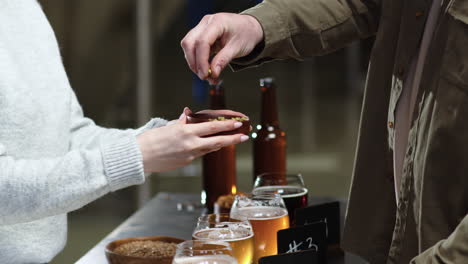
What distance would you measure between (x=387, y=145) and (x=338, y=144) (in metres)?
5.46

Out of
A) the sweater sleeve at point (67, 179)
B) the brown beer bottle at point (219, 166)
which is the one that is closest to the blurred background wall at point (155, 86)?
the brown beer bottle at point (219, 166)

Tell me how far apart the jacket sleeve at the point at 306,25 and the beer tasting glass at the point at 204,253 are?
563 mm

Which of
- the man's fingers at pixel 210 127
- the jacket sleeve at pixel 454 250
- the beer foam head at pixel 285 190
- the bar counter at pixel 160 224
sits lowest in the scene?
the bar counter at pixel 160 224

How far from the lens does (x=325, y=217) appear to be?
4.99ft

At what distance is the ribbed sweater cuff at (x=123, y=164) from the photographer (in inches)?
49.6

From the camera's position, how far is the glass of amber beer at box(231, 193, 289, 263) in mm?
1361

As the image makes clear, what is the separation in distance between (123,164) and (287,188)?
1.70ft

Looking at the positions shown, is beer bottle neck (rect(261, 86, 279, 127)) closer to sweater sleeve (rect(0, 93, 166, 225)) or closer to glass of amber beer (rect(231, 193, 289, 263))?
glass of amber beer (rect(231, 193, 289, 263))

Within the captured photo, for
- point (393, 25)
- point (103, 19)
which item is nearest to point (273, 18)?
point (393, 25)

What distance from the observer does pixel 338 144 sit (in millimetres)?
6883

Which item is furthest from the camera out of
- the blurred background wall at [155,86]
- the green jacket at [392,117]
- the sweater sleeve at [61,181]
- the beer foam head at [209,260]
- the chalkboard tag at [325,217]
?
the blurred background wall at [155,86]

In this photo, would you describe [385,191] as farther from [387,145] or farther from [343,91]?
[343,91]

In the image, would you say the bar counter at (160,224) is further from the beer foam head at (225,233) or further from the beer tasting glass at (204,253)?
the beer tasting glass at (204,253)

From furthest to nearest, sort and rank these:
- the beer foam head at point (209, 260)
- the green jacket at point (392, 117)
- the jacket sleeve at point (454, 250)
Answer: the green jacket at point (392, 117)
the beer foam head at point (209, 260)
the jacket sleeve at point (454, 250)
